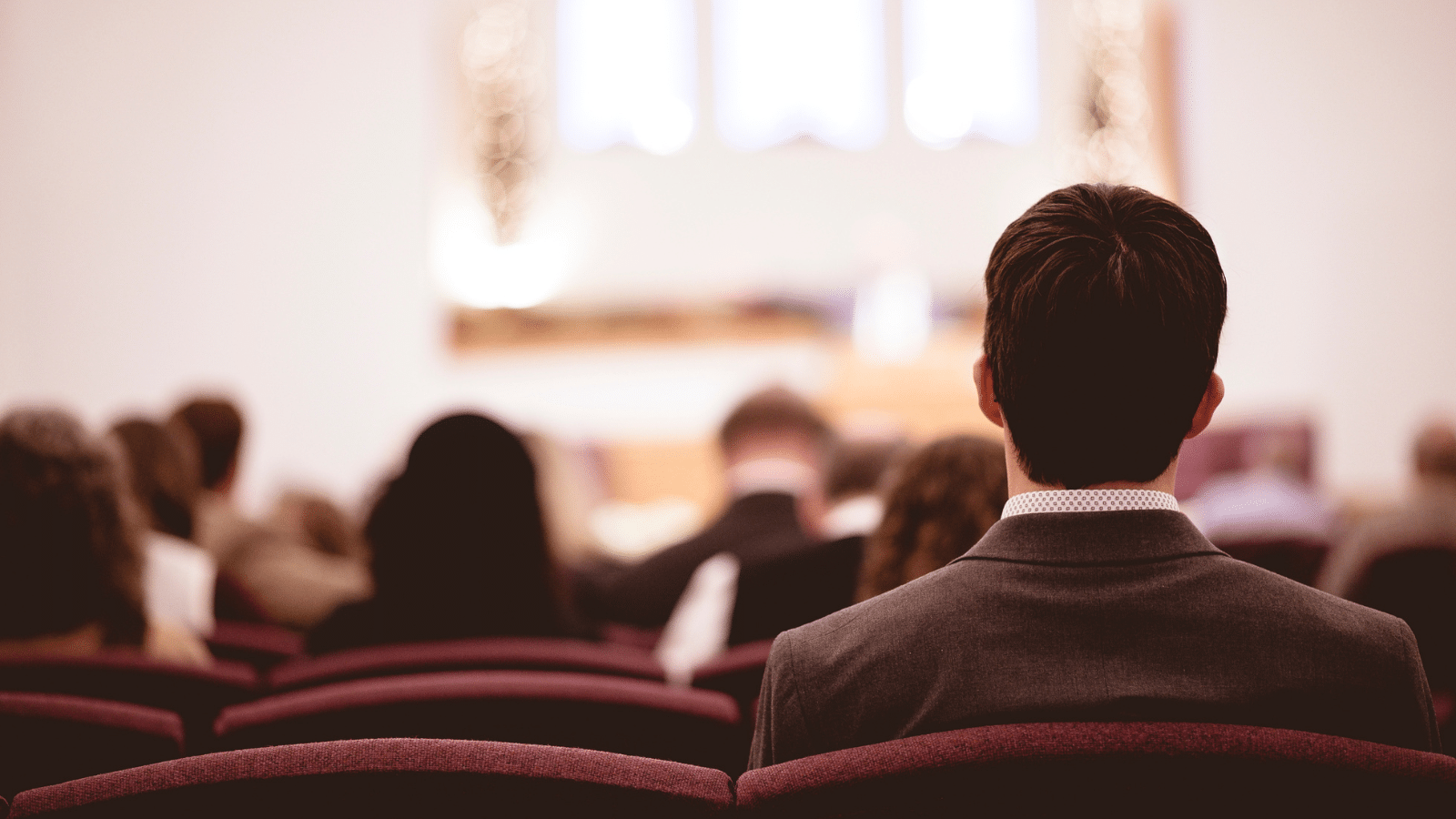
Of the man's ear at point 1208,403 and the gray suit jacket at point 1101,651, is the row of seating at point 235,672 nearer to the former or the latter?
the gray suit jacket at point 1101,651

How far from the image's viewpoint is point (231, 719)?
4.05 ft

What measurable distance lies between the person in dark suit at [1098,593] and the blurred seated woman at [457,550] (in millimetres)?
1146

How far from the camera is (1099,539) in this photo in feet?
3.16

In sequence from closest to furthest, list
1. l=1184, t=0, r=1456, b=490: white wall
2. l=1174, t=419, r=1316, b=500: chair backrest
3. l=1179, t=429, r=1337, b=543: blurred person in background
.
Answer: l=1179, t=429, r=1337, b=543: blurred person in background
l=1174, t=419, r=1316, b=500: chair backrest
l=1184, t=0, r=1456, b=490: white wall

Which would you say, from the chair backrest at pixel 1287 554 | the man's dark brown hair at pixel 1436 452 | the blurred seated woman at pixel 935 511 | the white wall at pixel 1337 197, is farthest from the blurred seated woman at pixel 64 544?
the white wall at pixel 1337 197

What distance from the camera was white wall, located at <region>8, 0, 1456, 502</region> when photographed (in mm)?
8453

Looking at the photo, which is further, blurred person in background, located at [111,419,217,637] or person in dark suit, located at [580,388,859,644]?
blurred person in background, located at [111,419,217,637]

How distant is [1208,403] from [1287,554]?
5.93 ft

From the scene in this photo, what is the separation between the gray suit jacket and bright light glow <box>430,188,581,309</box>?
7.84m

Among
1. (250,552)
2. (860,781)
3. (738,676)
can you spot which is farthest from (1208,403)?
(250,552)

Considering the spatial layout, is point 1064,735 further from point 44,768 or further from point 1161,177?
point 1161,177

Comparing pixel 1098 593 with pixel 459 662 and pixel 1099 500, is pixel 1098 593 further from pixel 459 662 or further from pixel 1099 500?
pixel 459 662

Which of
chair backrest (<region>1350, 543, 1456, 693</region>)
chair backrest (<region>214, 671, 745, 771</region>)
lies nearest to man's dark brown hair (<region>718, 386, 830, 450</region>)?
chair backrest (<region>1350, 543, 1456, 693</region>)

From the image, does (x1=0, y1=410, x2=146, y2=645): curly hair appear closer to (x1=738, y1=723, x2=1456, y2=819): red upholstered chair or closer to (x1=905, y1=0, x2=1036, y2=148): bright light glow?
(x1=738, y1=723, x2=1456, y2=819): red upholstered chair
